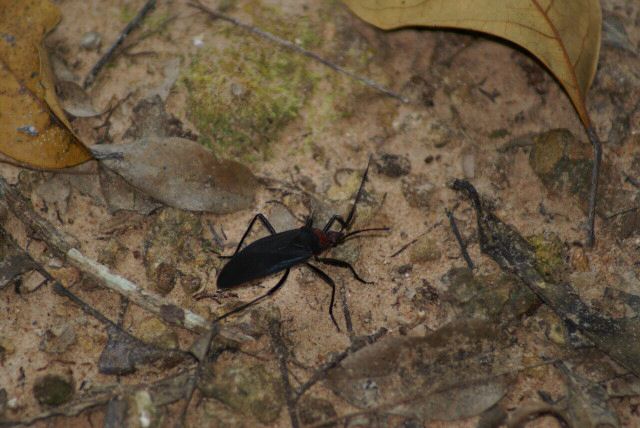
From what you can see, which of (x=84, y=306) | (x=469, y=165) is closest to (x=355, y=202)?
(x=469, y=165)

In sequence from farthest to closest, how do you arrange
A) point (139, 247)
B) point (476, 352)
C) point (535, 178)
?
point (535, 178), point (139, 247), point (476, 352)

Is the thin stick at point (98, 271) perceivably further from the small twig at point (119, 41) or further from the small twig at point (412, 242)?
the small twig at point (412, 242)

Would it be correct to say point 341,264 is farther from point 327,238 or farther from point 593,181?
point 593,181

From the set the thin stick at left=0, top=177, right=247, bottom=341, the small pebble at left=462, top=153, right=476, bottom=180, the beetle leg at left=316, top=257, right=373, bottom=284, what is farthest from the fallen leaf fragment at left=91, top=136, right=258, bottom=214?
the small pebble at left=462, top=153, right=476, bottom=180

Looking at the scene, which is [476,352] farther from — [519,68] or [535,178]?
[519,68]

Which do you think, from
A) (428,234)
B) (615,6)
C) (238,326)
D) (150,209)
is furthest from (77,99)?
(615,6)

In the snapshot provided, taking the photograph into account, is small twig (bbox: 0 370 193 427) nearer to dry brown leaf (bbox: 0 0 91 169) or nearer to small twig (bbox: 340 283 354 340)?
small twig (bbox: 340 283 354 340)
